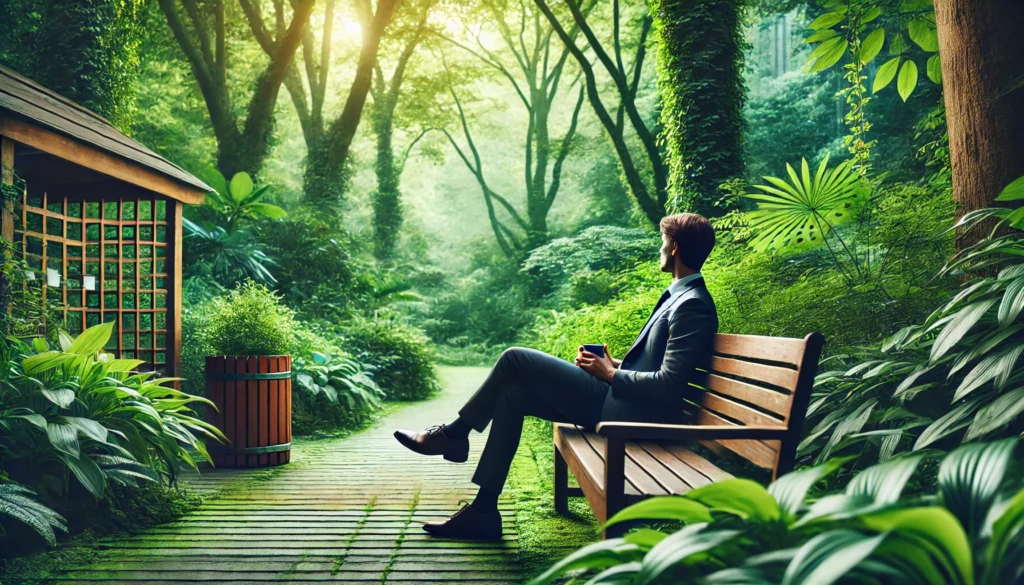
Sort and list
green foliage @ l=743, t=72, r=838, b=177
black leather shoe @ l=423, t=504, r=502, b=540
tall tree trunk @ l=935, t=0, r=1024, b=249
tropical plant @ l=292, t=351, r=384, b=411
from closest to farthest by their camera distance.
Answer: tall tree trunk @ l=935, t=0, r=1024, b=249
black leather shoe @ l=423, t=504, r=502, b=540
tropical plant @ l=292, t=351, r=384, b=411
green foliage @ l=743, t=72, r=838, b=177

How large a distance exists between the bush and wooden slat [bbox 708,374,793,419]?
24.5ft

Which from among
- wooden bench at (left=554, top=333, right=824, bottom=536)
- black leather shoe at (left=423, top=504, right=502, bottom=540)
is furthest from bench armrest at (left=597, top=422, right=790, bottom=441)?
black leather shoe at (left=423, top=504, right=502, bottom=540)

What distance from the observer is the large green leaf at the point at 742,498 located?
143 centimetres

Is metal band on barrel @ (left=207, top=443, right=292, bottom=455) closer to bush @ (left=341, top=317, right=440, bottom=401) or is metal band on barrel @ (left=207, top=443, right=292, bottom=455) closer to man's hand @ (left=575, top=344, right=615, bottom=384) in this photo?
man's hand @ (left=575, top=344, right=615, bottom=384)

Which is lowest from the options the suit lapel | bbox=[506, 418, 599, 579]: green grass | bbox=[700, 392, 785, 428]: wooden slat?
bbox=[506, 418, 599, 579]: green grass

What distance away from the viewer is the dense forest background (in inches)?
129

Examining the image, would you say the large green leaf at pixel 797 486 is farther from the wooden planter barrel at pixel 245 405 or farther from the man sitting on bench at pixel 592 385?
the wooden planter barrel at pixel 245 405

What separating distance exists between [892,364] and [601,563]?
6.93ft

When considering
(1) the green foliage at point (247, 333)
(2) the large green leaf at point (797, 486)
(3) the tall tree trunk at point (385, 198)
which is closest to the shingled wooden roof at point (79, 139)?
(1) the green foliage at point (247, 333)

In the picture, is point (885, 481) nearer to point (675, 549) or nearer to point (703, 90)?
point (675, 549)

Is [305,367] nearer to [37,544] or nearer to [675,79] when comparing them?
[37,544]

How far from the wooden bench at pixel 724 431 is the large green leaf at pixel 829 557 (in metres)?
1.22

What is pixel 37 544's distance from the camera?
3346 mm

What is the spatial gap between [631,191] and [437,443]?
12976 millimetres
